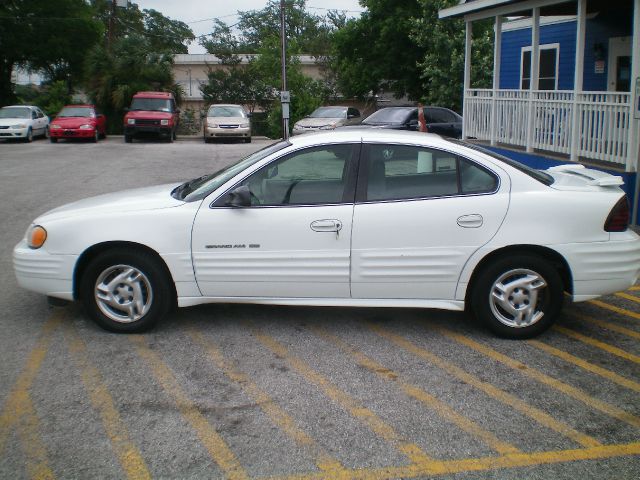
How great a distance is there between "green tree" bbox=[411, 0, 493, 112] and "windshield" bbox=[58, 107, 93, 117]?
13.3m

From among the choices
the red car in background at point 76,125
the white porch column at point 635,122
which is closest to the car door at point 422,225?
the white porch column at point 635,122

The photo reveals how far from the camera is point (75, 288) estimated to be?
5789mm

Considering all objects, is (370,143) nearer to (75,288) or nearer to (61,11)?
(75,288)

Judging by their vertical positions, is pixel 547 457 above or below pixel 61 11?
below

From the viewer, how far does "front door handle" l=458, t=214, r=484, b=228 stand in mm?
5512

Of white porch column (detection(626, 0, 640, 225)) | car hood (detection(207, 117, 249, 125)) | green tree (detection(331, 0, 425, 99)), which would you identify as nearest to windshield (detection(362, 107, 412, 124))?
car hood (detection(207, 117, 249, 125))

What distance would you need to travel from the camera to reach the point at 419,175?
572cm

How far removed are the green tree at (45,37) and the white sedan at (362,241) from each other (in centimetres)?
3555

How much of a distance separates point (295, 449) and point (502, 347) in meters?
2.20

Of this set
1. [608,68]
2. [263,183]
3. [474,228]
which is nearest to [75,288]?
[263,183]

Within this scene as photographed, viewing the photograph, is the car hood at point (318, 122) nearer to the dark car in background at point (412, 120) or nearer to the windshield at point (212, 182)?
the dark car in background at point (412, 120)

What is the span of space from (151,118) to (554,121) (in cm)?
1991

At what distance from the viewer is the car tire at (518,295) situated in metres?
5.55

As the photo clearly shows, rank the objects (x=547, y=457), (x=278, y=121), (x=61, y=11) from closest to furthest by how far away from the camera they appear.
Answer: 1. (x=547, y=457)
2. (x=278, y=121)
3. (x=61, y=11)
